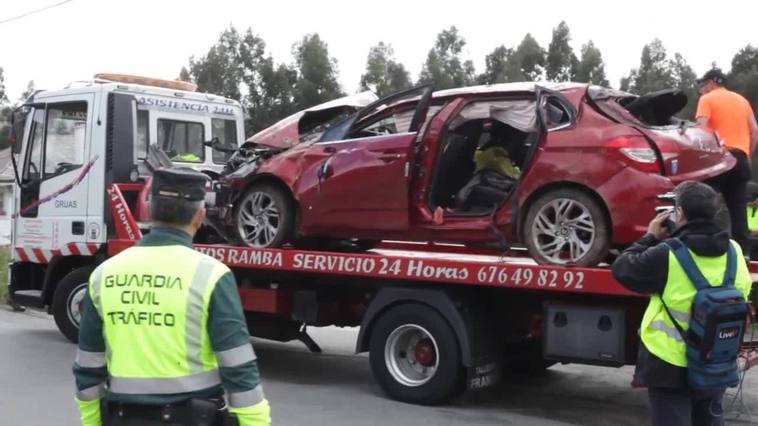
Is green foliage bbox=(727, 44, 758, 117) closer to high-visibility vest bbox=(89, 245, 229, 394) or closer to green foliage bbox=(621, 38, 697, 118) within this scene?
green foliage bbox=(621, 38, 697, 118)

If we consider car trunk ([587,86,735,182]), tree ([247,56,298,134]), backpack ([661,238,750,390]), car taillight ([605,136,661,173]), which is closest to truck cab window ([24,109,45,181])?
car trunk ([587,86,735,182])

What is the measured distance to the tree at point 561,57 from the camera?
35688 mm

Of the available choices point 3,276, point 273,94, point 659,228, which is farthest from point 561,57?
point 659,228

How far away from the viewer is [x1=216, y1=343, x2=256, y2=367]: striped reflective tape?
303 cm

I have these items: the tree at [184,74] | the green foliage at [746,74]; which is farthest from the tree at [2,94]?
the green foliage at [746,74]

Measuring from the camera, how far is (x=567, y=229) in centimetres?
698

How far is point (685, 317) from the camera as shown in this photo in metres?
4.34

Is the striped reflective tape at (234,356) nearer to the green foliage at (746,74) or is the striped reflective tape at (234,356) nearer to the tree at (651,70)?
the green foliage at (746,74)

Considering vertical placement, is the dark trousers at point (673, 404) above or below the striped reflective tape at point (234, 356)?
below

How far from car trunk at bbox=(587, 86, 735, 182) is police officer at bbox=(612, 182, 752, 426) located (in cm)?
236

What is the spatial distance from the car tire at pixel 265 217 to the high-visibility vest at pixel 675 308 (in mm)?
4595

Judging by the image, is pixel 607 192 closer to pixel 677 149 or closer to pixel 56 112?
pixel 677 149

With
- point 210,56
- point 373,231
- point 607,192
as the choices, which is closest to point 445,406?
point 373,231

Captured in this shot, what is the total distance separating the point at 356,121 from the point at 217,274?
18.0ft
